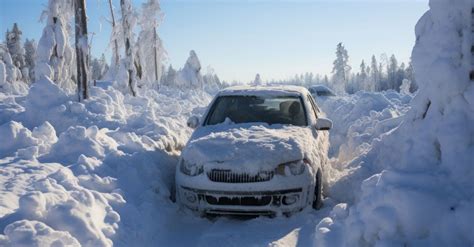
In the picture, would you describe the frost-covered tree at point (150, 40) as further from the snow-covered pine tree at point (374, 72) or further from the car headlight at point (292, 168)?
the snow-covered pine tree at point (374, 72)

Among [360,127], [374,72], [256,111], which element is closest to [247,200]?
[256,111]

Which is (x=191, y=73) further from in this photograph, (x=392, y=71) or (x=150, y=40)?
(x=392, y=71)

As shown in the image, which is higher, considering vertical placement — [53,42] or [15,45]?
[15,45]

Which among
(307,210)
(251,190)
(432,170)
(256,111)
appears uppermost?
(256,111)

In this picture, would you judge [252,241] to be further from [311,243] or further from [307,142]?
[307,142]

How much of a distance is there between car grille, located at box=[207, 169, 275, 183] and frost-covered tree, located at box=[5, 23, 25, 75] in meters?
66.8

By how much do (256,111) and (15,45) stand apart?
67.6 metres

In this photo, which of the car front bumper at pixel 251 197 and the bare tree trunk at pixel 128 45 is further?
the bare tree trunk at pixel 128 45

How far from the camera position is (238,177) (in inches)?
194

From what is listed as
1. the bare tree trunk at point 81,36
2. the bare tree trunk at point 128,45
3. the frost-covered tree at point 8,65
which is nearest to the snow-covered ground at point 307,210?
the bare tree trunk at point 81,36

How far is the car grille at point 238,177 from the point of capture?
4.92 meters

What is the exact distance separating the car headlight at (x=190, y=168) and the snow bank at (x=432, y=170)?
1838 millimetres

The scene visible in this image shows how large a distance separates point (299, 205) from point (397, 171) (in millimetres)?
1845

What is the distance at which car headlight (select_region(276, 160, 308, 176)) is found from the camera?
5016mm
